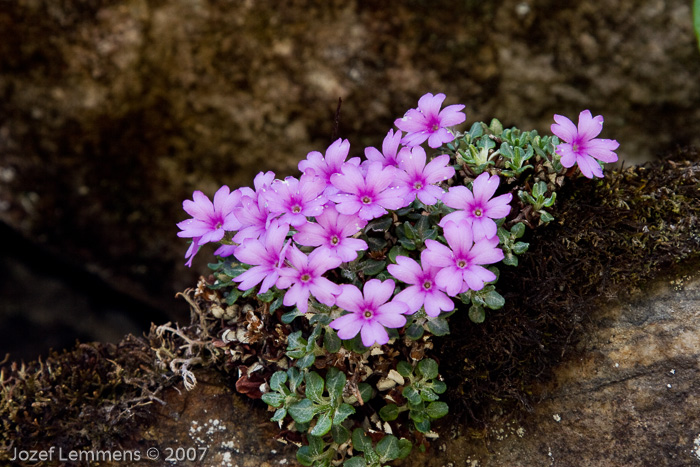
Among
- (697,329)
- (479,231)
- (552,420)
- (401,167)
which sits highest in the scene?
(401,167)

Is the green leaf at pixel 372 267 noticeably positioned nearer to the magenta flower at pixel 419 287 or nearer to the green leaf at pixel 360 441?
the magenta flower at pixel 419 287

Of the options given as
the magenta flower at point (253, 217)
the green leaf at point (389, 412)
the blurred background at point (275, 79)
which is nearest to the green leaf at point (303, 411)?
the green leaf at point (389, 412)

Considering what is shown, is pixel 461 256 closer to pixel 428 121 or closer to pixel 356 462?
pixel 428 121

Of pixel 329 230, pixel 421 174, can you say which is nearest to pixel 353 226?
pixel 329 230

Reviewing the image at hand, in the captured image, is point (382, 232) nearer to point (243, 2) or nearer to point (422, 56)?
point (422, 56)

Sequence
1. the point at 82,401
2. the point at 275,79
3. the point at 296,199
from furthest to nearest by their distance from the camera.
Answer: the point at 275,79 → the point at 82,401 → the point at 296,199

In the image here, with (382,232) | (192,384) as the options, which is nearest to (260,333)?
(192,384)

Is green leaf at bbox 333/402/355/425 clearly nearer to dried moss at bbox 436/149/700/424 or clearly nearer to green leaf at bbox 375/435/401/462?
green leaf at bbox 375/435/401/462
